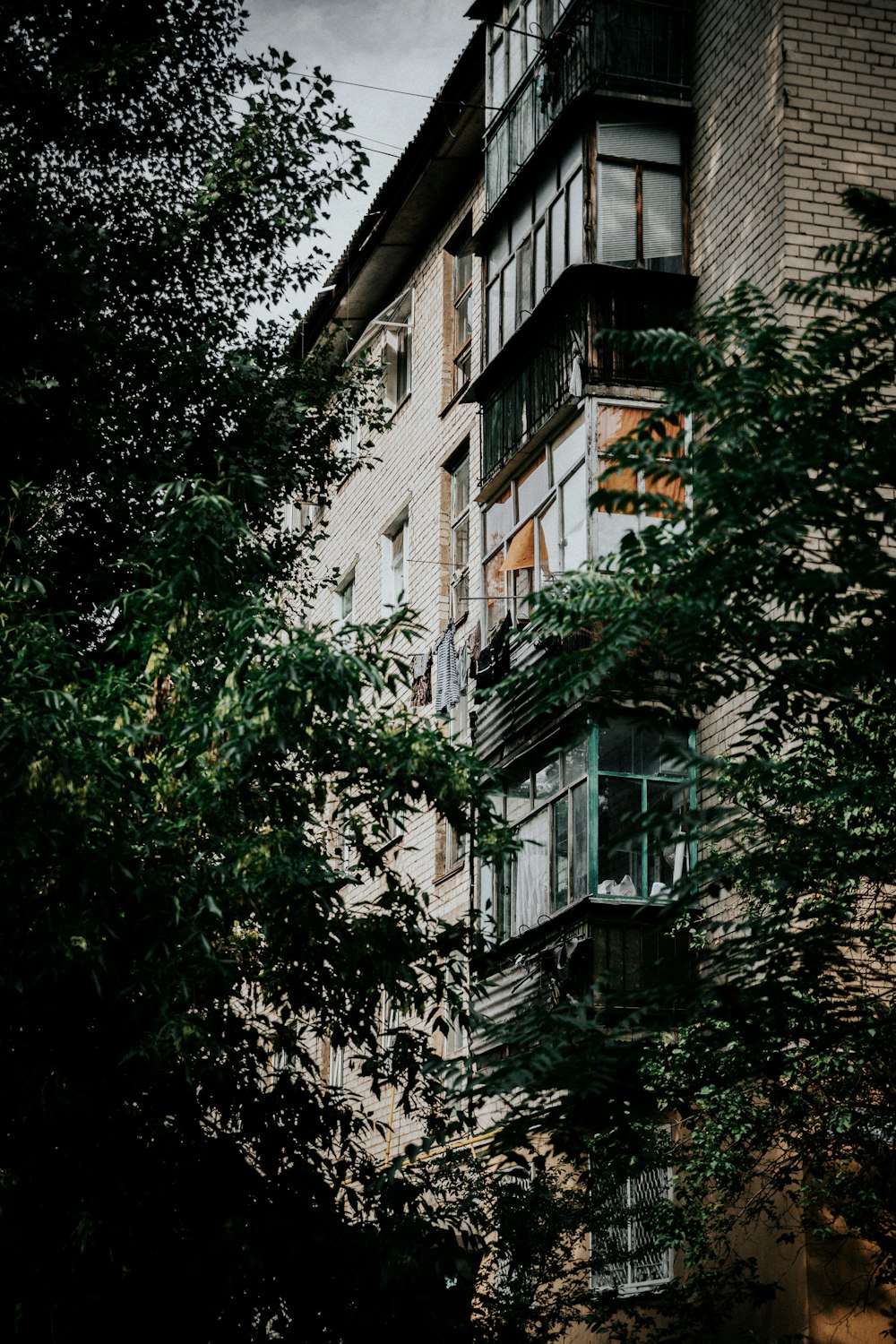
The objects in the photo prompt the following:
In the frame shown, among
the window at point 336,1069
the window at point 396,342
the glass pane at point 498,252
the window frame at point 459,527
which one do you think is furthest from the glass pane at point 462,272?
the window at point 336,1069

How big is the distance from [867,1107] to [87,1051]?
4.18m

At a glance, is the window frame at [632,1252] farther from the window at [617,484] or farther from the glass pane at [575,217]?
the glass pane at [575,217]

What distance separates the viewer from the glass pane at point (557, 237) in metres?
15.8

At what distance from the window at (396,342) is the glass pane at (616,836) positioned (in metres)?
10.3

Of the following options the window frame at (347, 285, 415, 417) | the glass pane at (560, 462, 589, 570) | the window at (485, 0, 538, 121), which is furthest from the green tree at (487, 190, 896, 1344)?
the window frame at (347, 285, 415, 417)

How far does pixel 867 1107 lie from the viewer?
9258mm

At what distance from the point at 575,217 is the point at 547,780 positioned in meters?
5.14

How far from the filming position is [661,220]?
15.7 metres

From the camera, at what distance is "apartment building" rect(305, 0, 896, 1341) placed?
14.0 m

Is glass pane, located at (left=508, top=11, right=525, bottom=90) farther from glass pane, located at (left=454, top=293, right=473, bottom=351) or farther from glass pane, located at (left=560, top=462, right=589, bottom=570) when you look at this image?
glass pane, located at (left=560, top=462, right=589, bottom=570)

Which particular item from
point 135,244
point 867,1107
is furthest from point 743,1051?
point 135,244

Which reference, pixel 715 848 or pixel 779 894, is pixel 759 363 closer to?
pixel 779 894

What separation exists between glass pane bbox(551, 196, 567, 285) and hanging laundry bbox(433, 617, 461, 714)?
16.2 feet

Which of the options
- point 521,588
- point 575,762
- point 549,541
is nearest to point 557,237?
point 549,541
